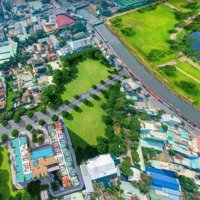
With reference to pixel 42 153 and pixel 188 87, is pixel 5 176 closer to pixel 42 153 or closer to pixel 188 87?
pixel 42 153

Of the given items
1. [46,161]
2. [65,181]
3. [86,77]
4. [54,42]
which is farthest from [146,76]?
[46,161]

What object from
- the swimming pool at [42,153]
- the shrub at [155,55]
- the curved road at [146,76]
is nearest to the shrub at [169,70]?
the curved road at [146,76]

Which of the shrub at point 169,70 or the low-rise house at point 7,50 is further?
the low-rise house at point 7,50

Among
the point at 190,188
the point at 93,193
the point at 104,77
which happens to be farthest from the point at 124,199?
the point at 104,77

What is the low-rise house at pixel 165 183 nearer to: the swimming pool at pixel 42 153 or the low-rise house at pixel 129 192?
the low-rise house at pixel 129 192

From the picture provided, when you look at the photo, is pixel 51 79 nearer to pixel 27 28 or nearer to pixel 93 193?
pixel 27 28

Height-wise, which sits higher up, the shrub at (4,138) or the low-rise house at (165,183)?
the shrub at (4,138)
